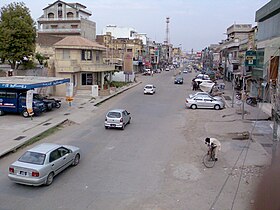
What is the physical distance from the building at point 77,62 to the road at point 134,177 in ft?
61.0

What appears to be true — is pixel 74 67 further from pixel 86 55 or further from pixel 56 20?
pixel 56 20

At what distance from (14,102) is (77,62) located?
1700 centimetres

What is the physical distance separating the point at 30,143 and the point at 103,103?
1722 cm

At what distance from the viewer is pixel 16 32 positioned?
120 feet

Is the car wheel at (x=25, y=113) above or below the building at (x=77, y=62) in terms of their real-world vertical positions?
below

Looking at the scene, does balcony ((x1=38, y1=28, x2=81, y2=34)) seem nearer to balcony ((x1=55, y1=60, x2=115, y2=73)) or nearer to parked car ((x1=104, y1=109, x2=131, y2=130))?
balcony ((x1=55, y1=60, x2=115, y2=73))

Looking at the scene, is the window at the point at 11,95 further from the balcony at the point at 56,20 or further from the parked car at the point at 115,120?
the balcony at the point at 56,20

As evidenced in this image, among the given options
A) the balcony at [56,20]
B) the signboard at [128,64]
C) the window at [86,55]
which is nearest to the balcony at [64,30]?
the balcony at [56,20]

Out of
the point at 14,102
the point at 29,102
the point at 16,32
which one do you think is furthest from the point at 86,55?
the point at 29,102

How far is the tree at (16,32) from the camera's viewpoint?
119 ft

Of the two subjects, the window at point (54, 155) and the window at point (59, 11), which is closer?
the window at point (54, 155)

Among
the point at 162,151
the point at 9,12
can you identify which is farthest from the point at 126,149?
the point at 9,12

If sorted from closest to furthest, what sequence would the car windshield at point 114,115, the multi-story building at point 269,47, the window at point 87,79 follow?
the multi-story building at point 269,47, the car windshield at point 114,115, the window at point 87,79

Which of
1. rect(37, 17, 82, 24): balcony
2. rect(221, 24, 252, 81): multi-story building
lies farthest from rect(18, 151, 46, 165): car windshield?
rect(37, 17, 82, 24): balcony
